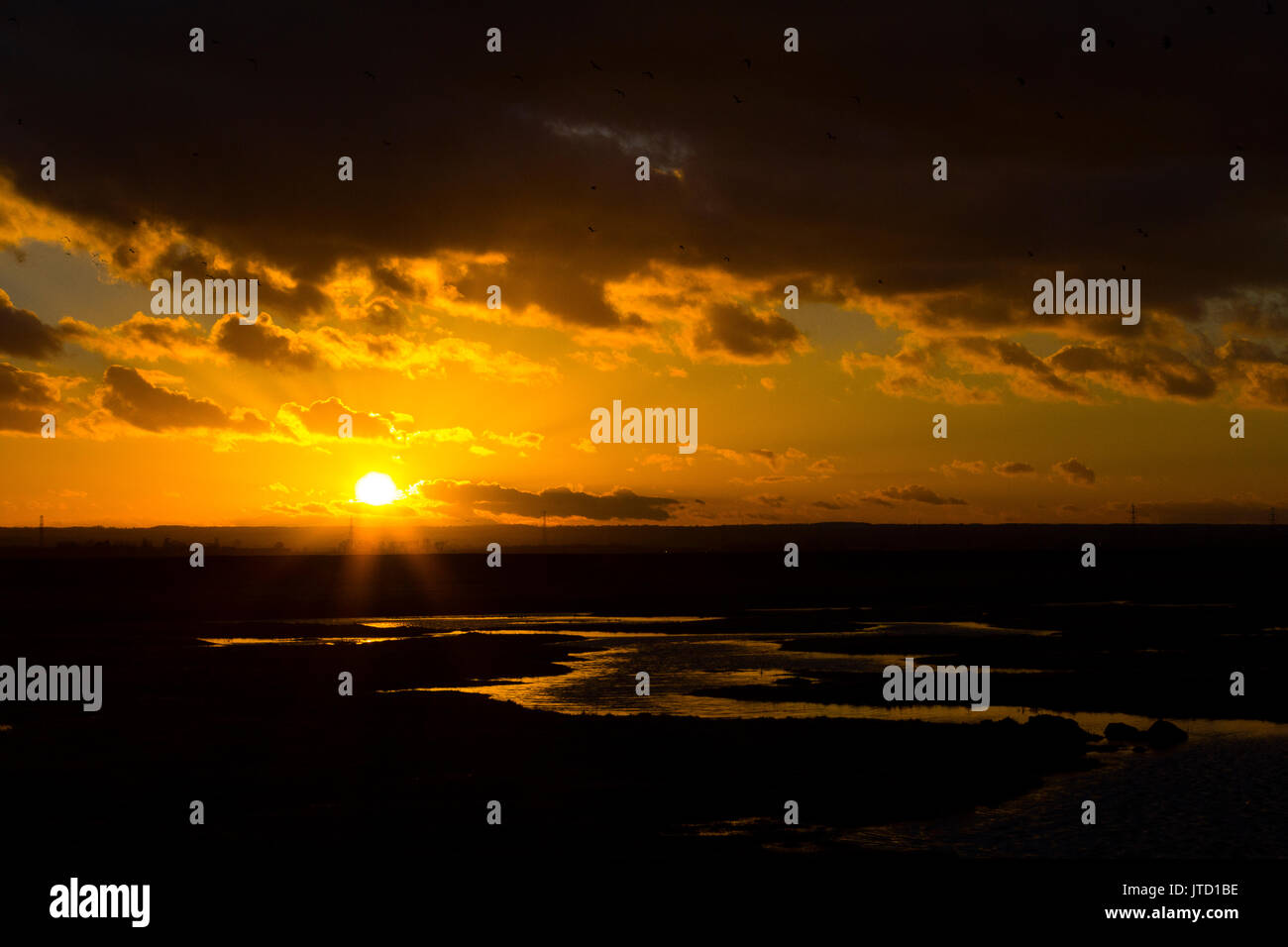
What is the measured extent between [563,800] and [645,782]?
2.63 meters

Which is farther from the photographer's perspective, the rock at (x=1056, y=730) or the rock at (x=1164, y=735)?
the rock at (x=1164, y=735)

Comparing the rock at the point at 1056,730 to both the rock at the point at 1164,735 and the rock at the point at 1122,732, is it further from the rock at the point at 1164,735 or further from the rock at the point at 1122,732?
the rock at the point at 1164,735

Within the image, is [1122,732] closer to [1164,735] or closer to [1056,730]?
[1164,735]

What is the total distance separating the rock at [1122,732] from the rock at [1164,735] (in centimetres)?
34

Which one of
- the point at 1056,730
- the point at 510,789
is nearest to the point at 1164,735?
the point at 1056,730

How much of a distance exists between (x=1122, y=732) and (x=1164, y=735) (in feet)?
4.00

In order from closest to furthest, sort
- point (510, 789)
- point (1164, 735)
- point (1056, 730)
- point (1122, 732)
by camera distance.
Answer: point (510, 789) → point (1164, 735) → point (1056, 730) → point (1122, 732)

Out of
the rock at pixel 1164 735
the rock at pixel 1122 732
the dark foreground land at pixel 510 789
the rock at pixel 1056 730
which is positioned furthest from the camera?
the rock at pixel 1122 732

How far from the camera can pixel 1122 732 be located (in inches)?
1411

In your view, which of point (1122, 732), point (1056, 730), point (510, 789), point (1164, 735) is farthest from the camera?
point (1122, 732)

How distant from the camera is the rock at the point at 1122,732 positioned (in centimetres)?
3566

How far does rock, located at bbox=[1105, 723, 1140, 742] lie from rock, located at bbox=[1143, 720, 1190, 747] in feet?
1.12

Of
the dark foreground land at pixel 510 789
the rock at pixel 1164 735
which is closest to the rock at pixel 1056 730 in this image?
the dark foreground land at pixel 510 789

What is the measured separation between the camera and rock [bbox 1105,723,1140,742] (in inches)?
1404
